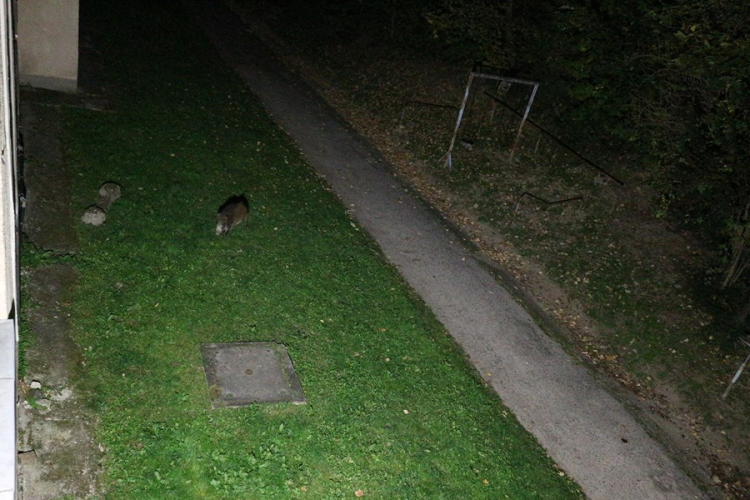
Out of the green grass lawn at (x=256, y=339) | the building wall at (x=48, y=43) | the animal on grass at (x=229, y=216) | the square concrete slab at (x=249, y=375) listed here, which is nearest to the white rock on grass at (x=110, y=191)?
the green grass lawn at (x=256, y=339)

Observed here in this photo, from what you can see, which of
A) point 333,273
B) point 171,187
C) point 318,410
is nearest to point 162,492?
point 318,410

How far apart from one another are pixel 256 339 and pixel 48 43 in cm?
838

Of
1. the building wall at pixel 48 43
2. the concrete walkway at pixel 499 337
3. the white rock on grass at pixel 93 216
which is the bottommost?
the concrete walkway at pixel 499 337

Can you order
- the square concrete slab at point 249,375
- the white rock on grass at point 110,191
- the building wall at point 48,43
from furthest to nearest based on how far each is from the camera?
the building wall at point 48,43
the white rock on grass at point 110,191
the square concrete slab at point 249,375

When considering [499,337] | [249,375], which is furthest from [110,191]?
[499,337]

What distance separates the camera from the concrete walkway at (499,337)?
7.93 metres

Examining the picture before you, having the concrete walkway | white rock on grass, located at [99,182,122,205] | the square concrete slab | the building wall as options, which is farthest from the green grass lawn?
the building wall

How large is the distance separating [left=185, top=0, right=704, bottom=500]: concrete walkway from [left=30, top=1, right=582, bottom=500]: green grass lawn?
1.53 ft

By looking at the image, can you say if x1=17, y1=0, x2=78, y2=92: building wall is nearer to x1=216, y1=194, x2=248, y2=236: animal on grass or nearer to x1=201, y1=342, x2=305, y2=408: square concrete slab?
x1=216, y1=194, x2=248, y2=236: animal on grass

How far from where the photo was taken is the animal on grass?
9281 mm

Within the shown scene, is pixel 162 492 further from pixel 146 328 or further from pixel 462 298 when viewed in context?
pixel 462 298

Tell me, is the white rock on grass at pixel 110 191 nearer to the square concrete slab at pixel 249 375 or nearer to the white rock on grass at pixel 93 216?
the white rock on grass at pixel 93 216

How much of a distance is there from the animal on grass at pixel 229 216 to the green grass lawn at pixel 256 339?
173 millimetres

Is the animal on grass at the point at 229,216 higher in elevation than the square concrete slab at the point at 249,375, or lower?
higher
